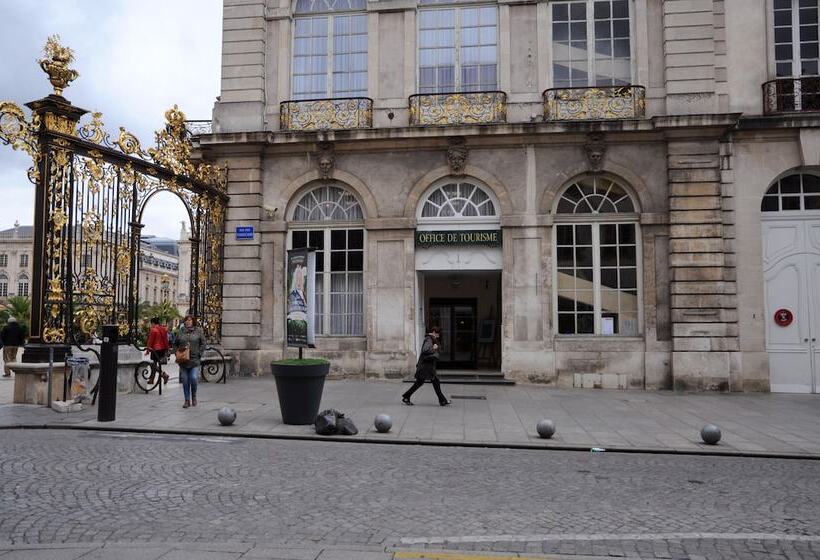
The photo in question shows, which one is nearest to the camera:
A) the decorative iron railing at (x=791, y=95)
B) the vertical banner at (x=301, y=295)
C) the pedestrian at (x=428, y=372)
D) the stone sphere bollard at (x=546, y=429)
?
the stone sphere bollard at (x=546, y=429)

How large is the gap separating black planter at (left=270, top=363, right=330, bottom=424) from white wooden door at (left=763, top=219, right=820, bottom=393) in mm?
11703

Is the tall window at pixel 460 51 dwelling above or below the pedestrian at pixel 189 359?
above

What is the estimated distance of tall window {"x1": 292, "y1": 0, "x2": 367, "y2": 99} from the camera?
18.2 metres

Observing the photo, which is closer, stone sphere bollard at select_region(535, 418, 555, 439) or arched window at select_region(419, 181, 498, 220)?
stone sphere bollard at select_region(535, 418, 555, 439)

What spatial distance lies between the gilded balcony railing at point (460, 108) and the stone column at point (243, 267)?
4653mm

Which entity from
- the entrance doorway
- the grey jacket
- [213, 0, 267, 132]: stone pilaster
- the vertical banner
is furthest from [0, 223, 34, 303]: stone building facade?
the vertical banner

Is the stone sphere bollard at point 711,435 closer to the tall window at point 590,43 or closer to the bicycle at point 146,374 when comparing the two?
the tall window at point 590,43

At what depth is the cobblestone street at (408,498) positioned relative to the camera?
4996 mm

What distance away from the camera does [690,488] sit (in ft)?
22.5

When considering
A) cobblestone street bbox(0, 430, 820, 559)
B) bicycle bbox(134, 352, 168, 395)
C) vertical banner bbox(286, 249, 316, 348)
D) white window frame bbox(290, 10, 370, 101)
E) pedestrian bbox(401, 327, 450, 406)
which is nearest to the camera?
cobblestone street bbox(0, 430, 820, 559)

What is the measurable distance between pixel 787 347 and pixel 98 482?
1562 cm

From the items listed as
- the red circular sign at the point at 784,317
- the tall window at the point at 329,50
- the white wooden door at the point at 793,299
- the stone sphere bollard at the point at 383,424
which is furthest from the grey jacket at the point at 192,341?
the red circular sign at the point at 784,317

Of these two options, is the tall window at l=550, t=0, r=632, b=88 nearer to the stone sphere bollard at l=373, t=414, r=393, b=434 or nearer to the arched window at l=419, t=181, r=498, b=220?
the arched window at l=419, t=181, r=498, b=220

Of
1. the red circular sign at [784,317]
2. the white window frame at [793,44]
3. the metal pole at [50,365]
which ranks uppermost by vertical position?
the white window frame at [793,44]
